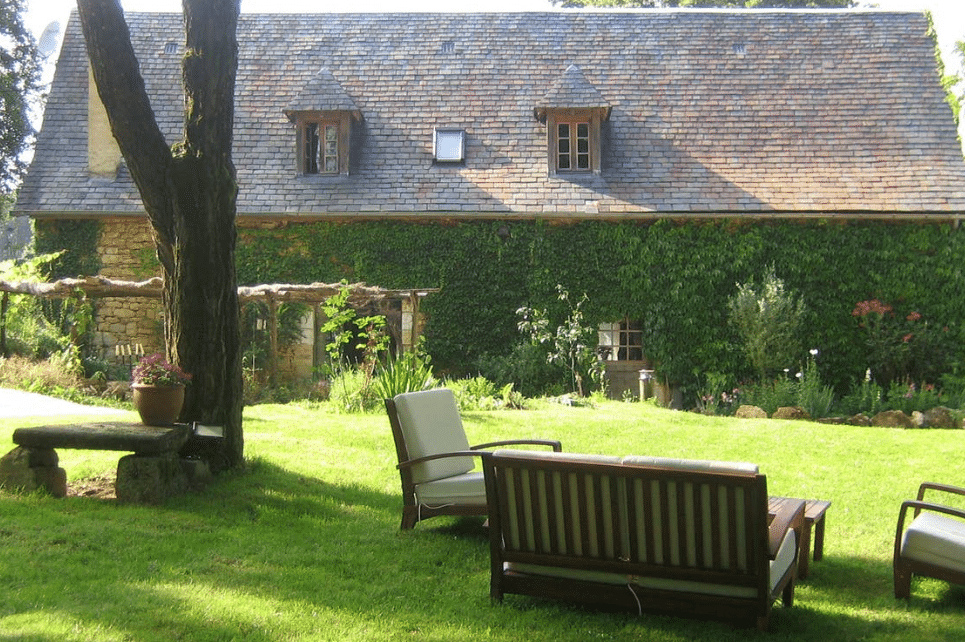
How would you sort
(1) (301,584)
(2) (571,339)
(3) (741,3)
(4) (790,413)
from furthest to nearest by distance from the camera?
(3) (741,3), (2) (571,339), (4) (790,413), (1) (301,584)

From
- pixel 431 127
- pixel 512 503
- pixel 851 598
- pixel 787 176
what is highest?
pixel 431 127

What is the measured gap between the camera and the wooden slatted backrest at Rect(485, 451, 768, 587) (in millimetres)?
4027

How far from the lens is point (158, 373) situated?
674cm

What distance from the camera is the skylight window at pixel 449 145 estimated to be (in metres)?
16.2

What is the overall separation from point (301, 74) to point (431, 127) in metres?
2.99

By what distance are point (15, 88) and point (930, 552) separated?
28.1 metres

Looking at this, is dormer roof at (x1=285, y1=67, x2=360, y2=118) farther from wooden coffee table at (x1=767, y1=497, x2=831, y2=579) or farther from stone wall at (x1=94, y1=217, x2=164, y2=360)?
wooden coffee table at (x1=767, y1=497, x2=831, y2=579)

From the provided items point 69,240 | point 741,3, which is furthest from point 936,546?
point 741,3

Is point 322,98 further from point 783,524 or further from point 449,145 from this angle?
point 783,524

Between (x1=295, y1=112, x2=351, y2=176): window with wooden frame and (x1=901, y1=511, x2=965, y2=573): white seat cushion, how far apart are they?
12879mm

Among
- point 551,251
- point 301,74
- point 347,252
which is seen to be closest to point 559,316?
point 551,251

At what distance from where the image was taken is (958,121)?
16.0m

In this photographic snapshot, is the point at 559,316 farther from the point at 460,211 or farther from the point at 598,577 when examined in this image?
the point at 598,577

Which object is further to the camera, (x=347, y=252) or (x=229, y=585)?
(x=347, y=252)
